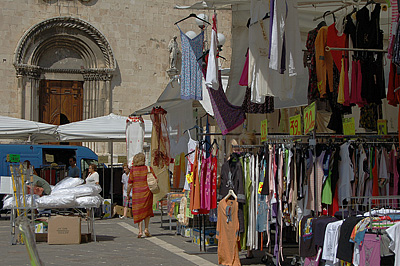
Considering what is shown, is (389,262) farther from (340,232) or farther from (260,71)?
(260,71)

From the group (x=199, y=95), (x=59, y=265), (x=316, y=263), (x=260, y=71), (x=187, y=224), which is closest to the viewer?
(x=316, y=263)

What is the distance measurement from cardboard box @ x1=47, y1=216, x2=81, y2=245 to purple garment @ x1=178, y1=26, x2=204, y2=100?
335 centimetres

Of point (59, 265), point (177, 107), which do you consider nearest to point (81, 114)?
point (177, 107)

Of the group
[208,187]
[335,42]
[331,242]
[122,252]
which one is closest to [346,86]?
[335,42]

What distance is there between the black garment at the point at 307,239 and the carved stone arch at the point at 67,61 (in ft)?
57.0

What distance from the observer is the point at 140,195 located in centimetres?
1290

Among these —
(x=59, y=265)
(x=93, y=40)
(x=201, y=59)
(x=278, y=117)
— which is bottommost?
(x=59, y=265)

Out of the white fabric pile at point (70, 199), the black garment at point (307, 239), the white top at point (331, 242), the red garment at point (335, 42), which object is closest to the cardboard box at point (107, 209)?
the white fabric pile at point (70, 199)

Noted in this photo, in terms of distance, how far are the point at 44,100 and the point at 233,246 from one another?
1678cm

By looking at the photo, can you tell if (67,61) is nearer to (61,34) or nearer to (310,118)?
(61,34)

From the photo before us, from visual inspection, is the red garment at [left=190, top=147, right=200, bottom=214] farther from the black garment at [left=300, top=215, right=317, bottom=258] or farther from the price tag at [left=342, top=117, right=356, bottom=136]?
the price tag at [left=342, top=117, right=356, bottom=136]

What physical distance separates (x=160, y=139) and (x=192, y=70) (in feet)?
11.7

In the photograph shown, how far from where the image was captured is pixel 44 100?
2434cm

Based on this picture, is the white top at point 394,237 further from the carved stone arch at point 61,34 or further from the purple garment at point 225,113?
the carved stone arch at point 61,34
